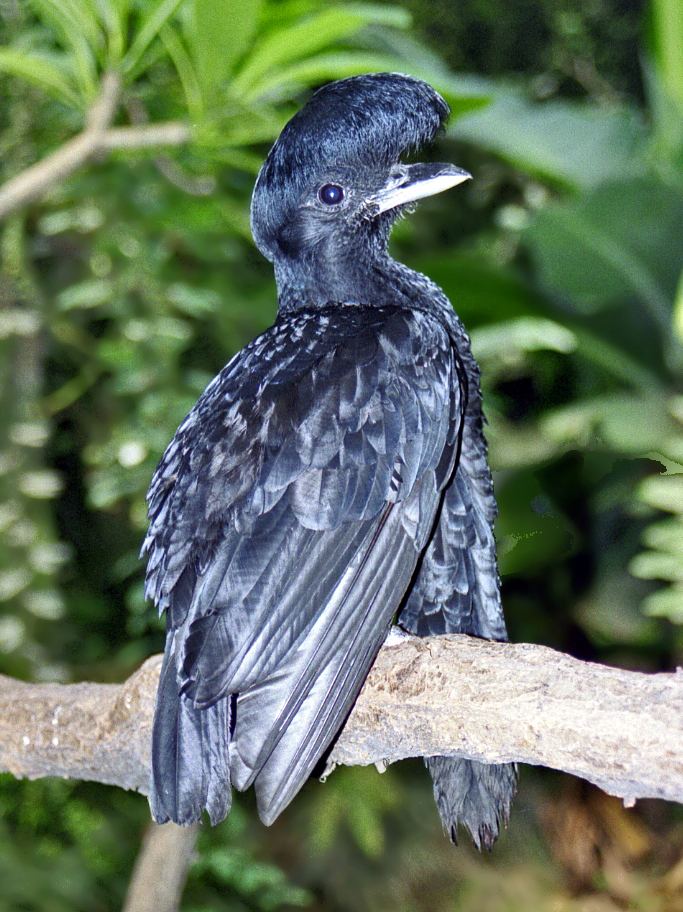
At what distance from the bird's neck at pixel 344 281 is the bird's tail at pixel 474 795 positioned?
74 centimetres

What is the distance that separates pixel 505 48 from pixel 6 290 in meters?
3.08

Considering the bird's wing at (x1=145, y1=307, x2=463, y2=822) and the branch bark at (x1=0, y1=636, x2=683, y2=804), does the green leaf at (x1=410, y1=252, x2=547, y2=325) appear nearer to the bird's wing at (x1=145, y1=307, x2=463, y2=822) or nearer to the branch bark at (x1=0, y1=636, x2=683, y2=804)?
the bird's wing at (x1=145, y1=307, x2=463, y2=822)

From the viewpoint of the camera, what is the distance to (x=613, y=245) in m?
3.15

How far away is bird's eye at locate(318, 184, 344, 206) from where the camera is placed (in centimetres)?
170

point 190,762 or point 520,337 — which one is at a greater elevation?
point 190,762

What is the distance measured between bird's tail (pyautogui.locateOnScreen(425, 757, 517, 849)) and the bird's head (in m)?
0.76

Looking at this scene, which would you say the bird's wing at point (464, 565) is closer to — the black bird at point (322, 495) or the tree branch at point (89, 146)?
the black bird at point (322, 495)

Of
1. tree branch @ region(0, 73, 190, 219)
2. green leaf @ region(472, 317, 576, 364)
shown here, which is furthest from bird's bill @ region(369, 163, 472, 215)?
green leaf @ region(472, 317, 576, 364)

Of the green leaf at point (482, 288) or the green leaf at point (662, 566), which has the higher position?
the green leaf at point (482, 288)

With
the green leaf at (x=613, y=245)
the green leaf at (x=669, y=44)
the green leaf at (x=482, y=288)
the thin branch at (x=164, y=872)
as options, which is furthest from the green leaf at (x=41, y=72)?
the green leaf at (x=669, y=44)

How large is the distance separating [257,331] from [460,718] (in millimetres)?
1561

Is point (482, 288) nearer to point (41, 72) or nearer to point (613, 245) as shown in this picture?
point (613, 245)

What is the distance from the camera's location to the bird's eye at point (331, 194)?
1.70 metres

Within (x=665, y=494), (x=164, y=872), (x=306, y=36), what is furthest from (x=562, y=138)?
(x=164, y=872)
